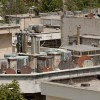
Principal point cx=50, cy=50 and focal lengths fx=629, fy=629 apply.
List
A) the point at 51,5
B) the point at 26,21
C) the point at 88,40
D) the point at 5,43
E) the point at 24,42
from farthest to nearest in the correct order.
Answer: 1. the point at 51,5
2. the point at 26,21
3. the point at 88,40
4. the point at 5,43
5. the point at 24,42

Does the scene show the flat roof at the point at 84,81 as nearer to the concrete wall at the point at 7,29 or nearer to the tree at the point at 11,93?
the tree at the point at 11,93

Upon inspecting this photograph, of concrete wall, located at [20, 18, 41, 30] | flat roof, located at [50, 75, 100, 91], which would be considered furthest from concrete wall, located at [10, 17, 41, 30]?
flat roof, located at [50, 75, 100, 91]

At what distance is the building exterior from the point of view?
1938cm

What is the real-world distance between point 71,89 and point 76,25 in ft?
66.0

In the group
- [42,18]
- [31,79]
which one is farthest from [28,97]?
[42,18]

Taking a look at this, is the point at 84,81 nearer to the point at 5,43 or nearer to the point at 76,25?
the point at 5,43

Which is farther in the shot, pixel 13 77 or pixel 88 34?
pixel 88 34

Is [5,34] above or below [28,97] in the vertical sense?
above

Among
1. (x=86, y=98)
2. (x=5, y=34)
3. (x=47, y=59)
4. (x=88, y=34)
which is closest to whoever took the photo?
(x=86, y=98)

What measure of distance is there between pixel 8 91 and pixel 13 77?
2.53 metres

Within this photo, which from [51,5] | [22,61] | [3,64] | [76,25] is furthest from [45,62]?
[51,5]

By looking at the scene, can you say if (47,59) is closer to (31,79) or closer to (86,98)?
(31,79)

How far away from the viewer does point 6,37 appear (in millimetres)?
30938

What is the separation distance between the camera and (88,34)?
39.0 metres
